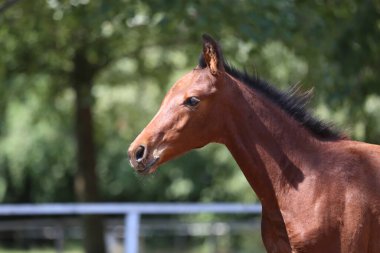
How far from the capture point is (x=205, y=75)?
470 cm

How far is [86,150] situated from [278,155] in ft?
28.4

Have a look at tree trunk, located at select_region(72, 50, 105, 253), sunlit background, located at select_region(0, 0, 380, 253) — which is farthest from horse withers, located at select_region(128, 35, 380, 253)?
tree trunk, located at select_region(72, 50, 105, 253)

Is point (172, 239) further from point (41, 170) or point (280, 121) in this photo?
point (280, 121)

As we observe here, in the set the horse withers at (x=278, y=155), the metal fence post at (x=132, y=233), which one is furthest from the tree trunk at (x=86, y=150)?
the horse withers at (x=278, y=155)

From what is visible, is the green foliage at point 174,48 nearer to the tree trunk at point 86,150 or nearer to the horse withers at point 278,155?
the tree trunk at point 86,150

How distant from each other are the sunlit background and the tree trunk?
0.02m

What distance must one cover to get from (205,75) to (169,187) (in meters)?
17.5

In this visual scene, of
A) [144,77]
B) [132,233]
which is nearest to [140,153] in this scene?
[132,233]

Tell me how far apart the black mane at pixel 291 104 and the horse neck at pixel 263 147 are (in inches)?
4.4

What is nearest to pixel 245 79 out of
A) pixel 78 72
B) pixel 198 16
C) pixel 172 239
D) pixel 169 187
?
pixel 198 16

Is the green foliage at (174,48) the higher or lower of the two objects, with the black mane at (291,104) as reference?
higher

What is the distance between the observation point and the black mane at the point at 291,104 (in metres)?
4.86

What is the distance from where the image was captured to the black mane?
486 cm

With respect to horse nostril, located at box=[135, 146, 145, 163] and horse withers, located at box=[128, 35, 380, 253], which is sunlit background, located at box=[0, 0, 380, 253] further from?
horse nostril, located at box=[135, 146, 145, 163]
